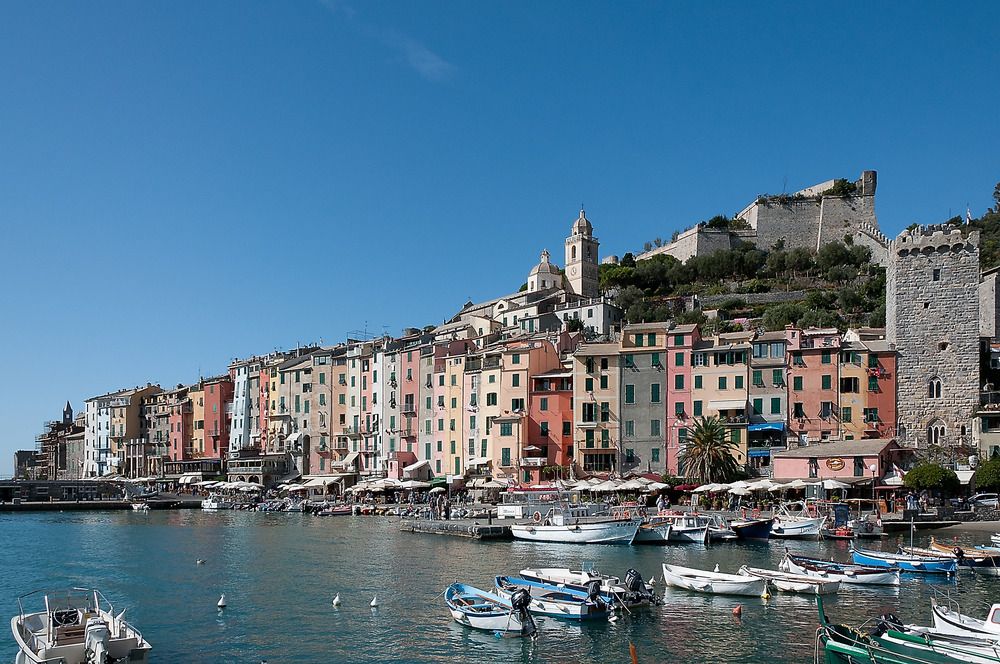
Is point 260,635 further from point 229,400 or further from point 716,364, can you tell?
point 229,400

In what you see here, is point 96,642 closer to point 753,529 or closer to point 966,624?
point 966,624

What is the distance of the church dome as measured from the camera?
412 feet

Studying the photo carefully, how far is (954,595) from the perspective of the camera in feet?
108

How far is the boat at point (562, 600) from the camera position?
94.8 feet

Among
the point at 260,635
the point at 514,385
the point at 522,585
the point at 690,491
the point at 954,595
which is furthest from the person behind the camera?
the point at 514,385

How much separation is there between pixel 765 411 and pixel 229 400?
228ft

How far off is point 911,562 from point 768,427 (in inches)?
1070

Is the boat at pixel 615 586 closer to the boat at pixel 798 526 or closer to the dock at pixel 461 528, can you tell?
the boat at pixel 798 526

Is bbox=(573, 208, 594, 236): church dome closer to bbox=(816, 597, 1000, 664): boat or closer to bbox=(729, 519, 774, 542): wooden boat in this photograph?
bbox=(729, 519, 774, 542): wooden boat

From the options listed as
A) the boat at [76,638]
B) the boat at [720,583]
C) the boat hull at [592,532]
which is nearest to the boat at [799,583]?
the boat at [720,583]

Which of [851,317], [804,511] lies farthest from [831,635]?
[851,317]

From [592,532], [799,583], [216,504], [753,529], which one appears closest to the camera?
[799,583]

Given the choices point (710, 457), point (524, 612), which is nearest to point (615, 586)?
point (524, 612)

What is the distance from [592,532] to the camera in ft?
159
